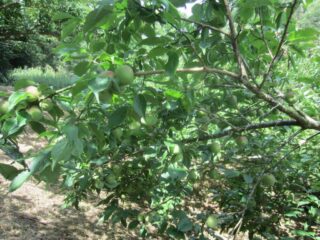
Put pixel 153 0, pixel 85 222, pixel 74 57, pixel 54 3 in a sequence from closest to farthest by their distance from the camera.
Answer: pixel 153 0
pixel 74 57
pixel 85 222
pixel 54 3

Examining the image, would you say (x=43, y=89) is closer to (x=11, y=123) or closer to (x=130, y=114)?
(x=11, y=123)

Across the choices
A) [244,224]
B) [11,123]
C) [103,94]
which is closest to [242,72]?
[103,94]

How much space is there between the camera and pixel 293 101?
1880 millimetres

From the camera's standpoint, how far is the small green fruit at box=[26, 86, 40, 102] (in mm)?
1115

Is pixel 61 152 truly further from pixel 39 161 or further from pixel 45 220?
pixel 45 220

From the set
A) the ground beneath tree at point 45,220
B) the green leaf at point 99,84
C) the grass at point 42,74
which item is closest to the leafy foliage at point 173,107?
the green leaf at point 99,84

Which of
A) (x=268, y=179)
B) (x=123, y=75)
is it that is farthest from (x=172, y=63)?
(x=268, y=179)

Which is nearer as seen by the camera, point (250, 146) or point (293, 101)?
point (293, 101)

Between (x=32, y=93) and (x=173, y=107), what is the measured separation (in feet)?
2.06

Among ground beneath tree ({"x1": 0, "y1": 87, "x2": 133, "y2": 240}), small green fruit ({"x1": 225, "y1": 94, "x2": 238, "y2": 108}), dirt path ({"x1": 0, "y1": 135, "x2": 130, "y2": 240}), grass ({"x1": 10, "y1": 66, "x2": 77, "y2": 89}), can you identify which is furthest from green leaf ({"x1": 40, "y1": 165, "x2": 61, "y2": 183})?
grass ({"x1": 10, "y1": 66, "x2": 77, "y2": 89})

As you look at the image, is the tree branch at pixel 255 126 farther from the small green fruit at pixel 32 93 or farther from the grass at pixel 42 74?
the grass at pixel 42 74

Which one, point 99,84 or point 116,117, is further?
point 116,117

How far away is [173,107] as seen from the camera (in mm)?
1597

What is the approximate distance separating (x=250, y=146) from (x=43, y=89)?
4.83 feet
